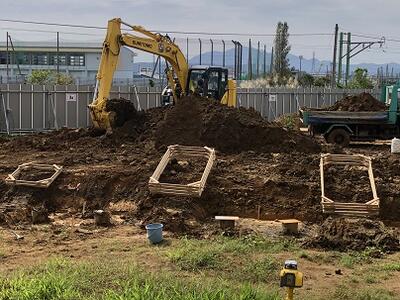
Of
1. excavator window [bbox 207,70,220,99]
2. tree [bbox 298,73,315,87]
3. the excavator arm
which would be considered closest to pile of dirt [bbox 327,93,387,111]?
excavator window [bbox 207,70,220,99]

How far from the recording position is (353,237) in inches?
365

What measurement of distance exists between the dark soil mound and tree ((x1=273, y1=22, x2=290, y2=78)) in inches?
1704

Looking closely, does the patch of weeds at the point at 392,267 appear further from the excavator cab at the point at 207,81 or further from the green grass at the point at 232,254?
the excavator cab at the point at 207,81

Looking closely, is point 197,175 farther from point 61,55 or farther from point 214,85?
point 61,55

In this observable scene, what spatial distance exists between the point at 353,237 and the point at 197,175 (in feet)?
13.9

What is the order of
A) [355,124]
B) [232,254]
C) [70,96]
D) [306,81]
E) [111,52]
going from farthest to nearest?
[306,81], [70,96], [355,124], [111,52], [232,254]

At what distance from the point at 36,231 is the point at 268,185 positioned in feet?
15.2

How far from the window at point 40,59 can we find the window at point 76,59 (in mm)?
3584

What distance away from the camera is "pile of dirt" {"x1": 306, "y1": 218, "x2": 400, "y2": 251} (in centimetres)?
901

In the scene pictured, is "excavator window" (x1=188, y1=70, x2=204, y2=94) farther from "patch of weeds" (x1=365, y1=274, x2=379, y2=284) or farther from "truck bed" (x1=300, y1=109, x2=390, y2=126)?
"patch of weeds" (x1=365, y1=274, x2=379, y2=284)

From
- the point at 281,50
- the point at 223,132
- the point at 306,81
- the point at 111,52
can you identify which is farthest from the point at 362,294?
the point at 281,50

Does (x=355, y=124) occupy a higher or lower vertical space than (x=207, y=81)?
lower

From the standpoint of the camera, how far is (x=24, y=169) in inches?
525

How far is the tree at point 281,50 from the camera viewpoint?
6141 centimetres
